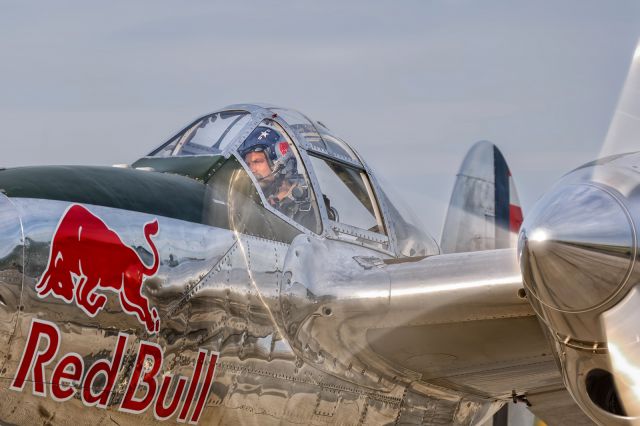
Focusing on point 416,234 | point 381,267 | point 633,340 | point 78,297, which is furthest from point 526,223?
point 416,234

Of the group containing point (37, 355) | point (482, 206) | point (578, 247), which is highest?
point (578, 247)

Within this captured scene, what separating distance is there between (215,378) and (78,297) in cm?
127

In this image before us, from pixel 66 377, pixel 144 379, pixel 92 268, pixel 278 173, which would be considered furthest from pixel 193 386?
pixel 278 173

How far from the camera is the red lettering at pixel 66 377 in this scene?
709cm

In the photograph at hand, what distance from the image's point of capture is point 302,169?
29.3 feet

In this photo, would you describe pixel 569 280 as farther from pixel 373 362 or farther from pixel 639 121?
pixel 373 362

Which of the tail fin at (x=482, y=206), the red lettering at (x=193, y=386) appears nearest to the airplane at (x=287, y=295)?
the red lettering at (x=193, y=386)

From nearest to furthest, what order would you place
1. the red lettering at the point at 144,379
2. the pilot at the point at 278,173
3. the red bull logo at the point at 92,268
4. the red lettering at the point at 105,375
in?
1. the red bull logo at the point at 92,268
2. the red lettering at the point at 105,375
3. the red lettering at the point at 144,379
4. the pilot at the point at 278,173

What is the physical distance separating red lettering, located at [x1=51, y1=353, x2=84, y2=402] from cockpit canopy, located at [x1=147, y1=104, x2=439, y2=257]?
205cm

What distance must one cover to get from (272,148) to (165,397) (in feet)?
7.36

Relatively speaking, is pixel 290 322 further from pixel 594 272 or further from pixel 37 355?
pixel 594 272

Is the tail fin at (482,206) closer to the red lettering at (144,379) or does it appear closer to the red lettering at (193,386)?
the red lettering at (193,386)

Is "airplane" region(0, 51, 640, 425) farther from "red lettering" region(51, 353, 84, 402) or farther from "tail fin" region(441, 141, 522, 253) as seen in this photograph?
"tail fin" region(441, 141, 522, 253)

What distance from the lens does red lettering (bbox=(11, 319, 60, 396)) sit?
691 cm
